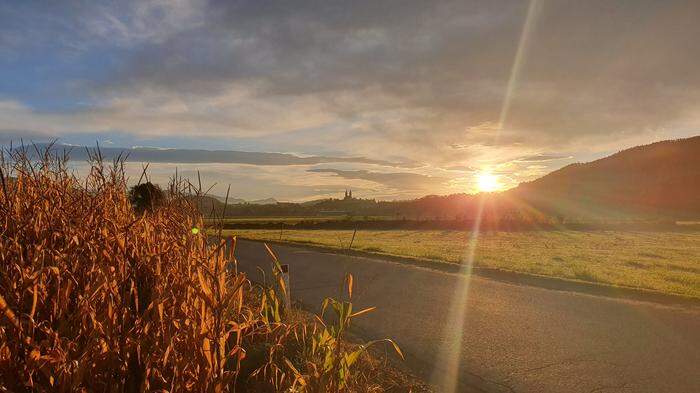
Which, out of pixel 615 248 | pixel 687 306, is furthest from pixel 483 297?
pixel 615 248

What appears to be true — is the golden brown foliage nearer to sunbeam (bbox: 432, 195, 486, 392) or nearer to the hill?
sunbeam (bbox: 432, 195, 486, 392)

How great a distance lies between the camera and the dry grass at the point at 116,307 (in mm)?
3043

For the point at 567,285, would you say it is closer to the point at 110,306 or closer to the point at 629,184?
the point at 110,306

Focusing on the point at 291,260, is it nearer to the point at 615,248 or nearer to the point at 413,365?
the point at 413,365

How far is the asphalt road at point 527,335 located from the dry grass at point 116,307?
198 centimetres

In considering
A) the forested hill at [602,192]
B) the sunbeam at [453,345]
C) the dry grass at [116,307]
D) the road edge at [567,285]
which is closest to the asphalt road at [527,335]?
the sunbeam at [453,345]

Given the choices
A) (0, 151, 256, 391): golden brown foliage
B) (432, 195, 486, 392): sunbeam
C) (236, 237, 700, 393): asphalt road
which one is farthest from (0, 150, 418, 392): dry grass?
(236, 237, 700, 393): asphalt road

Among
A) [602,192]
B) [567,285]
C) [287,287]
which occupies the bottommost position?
[567,285]

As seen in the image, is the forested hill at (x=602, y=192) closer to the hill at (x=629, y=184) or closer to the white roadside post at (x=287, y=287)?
the hill at (x=629, y=184)

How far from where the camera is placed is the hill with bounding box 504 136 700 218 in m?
101

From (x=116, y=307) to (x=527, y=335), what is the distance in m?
6.03

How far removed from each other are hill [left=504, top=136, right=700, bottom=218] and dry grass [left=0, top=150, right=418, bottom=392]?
97.2 metres

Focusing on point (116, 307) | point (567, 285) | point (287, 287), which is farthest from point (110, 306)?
point (567, 285)

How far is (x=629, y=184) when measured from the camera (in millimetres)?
119375
